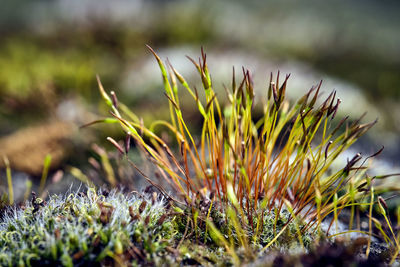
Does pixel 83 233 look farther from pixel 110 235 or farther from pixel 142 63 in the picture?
pixel 142 63

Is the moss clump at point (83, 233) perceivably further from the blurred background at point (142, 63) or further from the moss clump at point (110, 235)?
the blurred background at point (142, 63)

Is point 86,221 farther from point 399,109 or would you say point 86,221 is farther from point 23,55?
point 23,55

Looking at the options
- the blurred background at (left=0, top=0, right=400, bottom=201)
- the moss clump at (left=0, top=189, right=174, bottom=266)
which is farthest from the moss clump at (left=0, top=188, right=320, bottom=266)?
the blurred background at (left=0, top=0, right=400, bottom=201)

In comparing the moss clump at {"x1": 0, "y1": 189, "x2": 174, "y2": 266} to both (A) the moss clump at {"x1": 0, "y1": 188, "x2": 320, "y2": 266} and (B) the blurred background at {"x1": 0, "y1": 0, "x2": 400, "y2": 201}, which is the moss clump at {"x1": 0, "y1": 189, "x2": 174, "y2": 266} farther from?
(B) the blurred background at {"x1": 0, "y1": 0, "x2": 400, "y2": 201}

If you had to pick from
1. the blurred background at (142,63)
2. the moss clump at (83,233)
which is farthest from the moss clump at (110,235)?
the blurred background at (142,63)

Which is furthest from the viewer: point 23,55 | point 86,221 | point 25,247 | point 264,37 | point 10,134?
point 264,37

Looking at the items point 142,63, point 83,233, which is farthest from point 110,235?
point 142,63

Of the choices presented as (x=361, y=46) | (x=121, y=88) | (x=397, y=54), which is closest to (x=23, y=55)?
(x=121, y=88)

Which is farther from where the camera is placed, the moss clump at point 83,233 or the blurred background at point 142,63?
the blurred background at point 142,63
